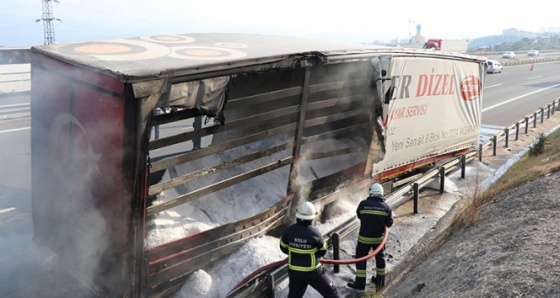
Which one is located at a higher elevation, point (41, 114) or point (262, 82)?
point (262, 82)

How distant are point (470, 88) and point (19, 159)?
1021cm

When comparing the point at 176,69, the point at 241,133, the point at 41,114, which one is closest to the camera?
the point at 176,69

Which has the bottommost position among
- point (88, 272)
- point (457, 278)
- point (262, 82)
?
point (88, 272)

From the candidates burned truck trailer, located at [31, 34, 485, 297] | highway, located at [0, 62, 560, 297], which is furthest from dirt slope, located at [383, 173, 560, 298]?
→ highway, located at [0, 62, 560, 297]

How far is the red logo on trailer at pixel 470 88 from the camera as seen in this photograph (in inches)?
399

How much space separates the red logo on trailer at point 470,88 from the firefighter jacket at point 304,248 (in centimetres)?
676

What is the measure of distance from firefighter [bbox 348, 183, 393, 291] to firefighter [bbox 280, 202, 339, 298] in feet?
3.20

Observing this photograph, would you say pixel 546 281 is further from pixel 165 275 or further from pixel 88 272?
pixel 88 272

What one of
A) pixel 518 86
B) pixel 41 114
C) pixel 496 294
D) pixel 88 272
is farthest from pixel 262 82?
pixel 518 86

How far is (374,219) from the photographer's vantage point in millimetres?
5715

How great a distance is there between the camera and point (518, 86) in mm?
30938

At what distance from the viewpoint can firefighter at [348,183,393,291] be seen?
5.66 metres

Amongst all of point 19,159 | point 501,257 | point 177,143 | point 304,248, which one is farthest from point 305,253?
point 19,159

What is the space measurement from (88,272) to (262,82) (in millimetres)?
3412
